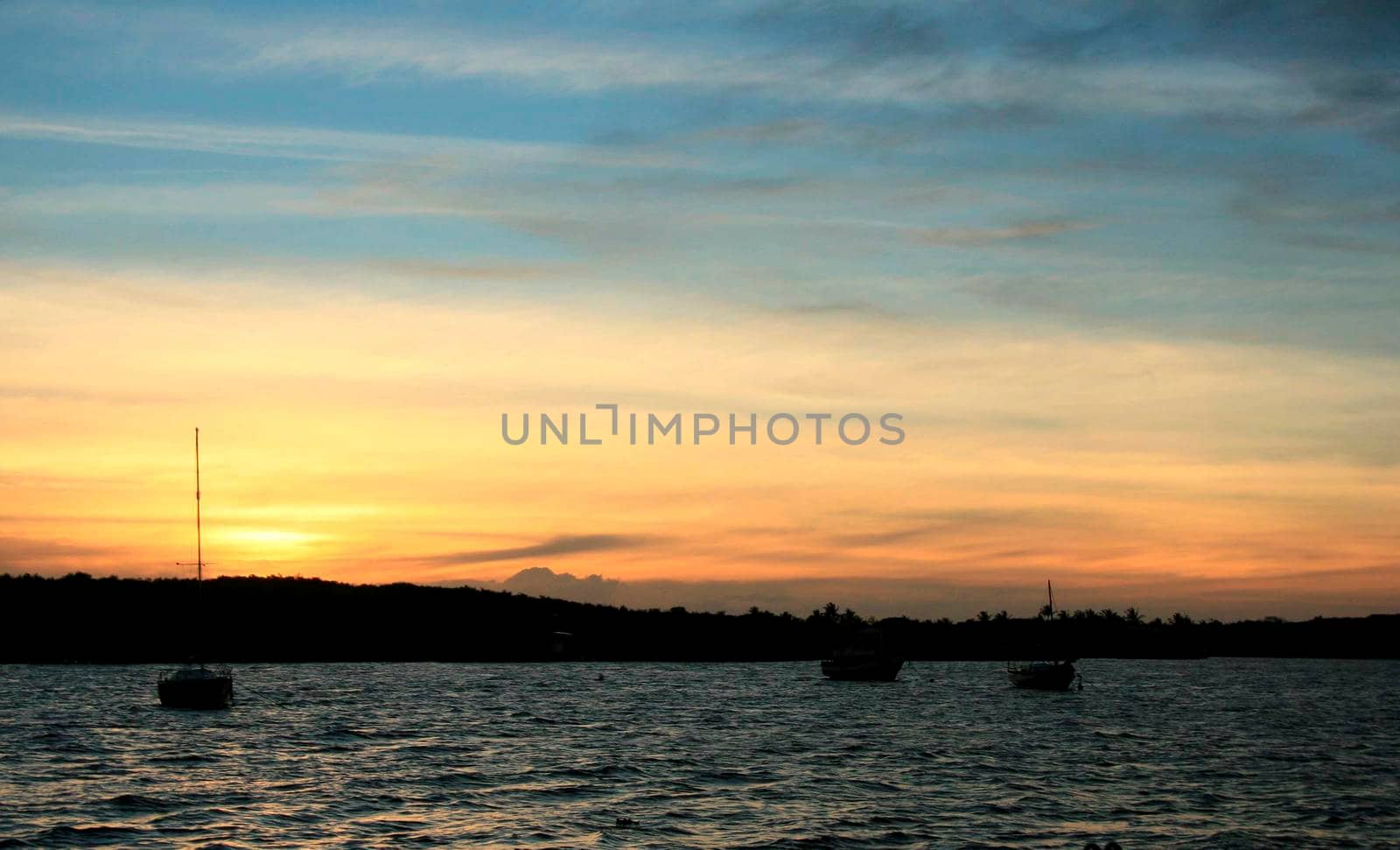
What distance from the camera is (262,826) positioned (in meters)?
51.0

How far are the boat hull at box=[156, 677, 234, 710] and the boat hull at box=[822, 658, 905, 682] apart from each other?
3446 inches

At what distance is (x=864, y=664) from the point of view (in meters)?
180

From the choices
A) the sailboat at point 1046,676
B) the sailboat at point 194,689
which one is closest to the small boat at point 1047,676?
the sailboat at point 1046,676

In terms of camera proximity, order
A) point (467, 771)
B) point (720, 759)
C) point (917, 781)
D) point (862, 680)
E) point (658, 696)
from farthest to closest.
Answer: point (862, 680) < point (658, 696) < point (720, 759) < point (467, 771) < point (917, 781)

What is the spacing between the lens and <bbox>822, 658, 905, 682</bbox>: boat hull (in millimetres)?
176750

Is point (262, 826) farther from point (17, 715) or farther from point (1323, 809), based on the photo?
point (17, 715)

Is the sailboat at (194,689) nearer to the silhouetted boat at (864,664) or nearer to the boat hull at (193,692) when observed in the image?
the boat hull at (193,692)

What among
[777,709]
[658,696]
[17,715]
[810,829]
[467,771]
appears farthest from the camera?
[658,696]

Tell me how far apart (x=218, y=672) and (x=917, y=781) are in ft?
245

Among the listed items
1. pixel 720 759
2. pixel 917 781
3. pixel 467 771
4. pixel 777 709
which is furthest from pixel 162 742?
pixel 777 709

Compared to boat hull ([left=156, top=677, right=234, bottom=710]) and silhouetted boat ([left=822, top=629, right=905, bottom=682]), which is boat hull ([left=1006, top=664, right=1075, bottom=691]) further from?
boat hull ([left=156, top=677, right=234, bottom=710])

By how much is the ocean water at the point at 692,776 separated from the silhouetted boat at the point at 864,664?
45523 millimetres

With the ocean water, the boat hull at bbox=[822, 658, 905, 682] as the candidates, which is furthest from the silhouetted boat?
the ocean water

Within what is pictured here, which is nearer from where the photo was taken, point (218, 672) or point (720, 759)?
point (720, 759)
